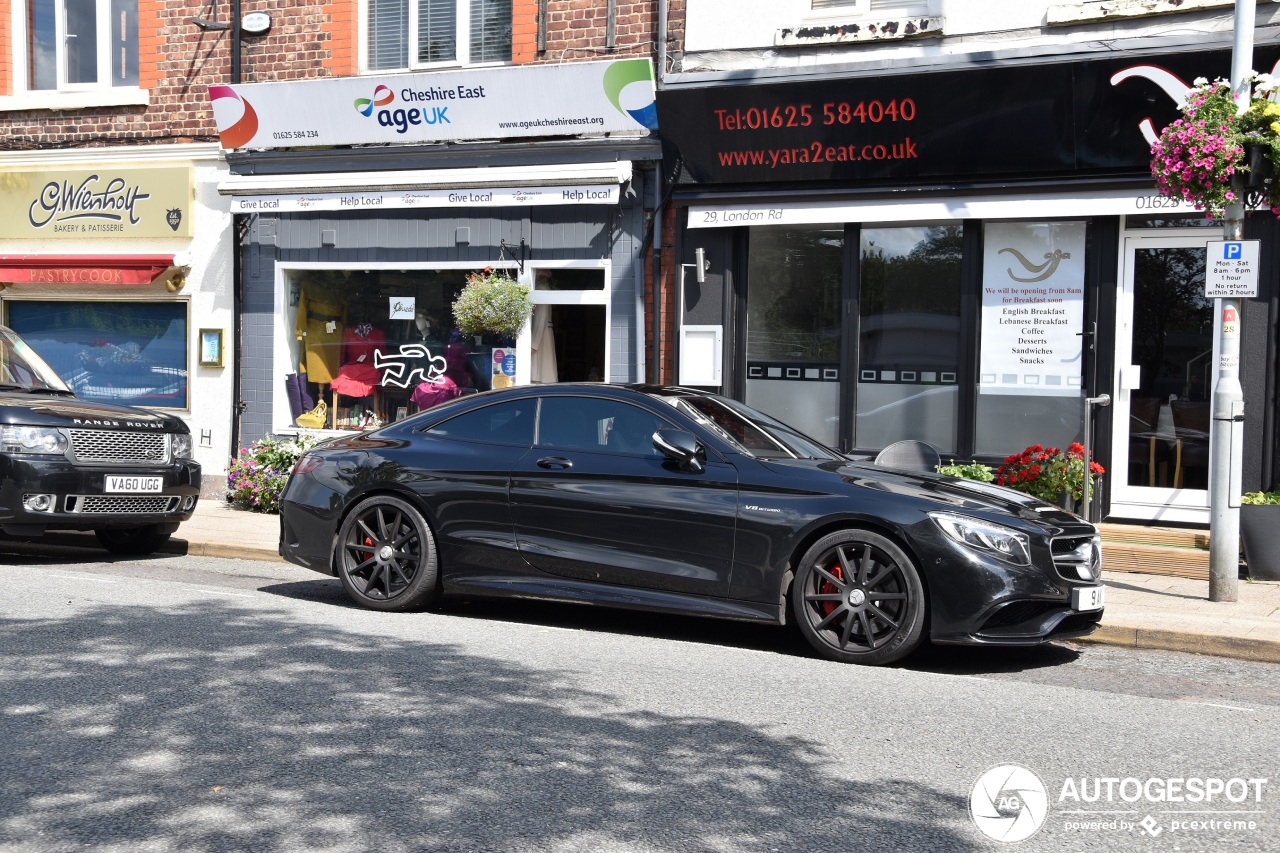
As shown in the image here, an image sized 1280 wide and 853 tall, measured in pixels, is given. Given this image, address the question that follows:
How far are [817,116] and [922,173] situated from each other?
1.14 m

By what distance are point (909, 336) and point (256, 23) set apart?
325 inches

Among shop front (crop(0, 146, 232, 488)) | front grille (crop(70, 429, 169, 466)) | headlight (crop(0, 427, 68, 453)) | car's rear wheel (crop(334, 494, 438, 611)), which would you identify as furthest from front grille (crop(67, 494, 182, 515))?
shop front (crop(0, 146, 232, 488))

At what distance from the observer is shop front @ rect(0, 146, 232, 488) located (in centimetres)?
1583

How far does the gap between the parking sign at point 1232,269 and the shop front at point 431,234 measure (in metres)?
6.14

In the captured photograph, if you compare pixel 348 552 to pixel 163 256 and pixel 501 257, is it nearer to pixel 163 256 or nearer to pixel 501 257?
pixel 501 257

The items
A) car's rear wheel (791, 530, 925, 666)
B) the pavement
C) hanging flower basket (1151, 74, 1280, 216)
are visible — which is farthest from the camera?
hanging flower basket (1151, 74, 1280, 216)

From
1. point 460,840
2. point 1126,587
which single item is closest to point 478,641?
Answer: point 460,840

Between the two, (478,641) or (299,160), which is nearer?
(478,641)

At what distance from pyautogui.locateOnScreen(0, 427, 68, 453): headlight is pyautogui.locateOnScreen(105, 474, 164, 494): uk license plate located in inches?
16.4

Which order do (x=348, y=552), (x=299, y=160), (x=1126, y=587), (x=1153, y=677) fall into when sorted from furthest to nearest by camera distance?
1. (x=299, y=160)
2. (x=1126, y=587)
3. (x=348, y=552)
4. (x=1153, y=677)

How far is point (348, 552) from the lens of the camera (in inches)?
332

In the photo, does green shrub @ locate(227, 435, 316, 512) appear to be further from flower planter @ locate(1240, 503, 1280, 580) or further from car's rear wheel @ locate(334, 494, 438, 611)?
flower planter @ locate(1240, 503, 1280, 580)

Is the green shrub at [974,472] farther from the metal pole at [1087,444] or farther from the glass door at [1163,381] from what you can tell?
the glass door at [1163,381]

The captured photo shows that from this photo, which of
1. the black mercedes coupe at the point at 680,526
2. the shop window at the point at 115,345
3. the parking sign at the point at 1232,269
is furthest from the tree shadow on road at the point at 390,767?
the shop window at the point at 115,345
